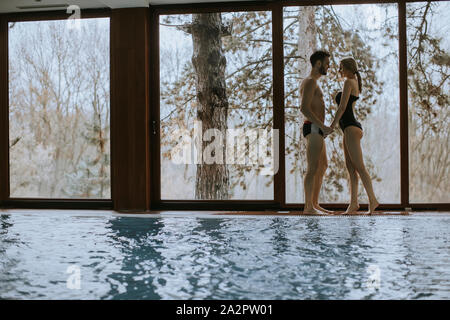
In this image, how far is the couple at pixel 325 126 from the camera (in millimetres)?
6625

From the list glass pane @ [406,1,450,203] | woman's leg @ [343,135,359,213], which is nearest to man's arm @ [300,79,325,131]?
woman's leg @ [343,135,359,213]

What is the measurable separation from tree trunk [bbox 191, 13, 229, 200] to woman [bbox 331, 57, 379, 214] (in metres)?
1.83

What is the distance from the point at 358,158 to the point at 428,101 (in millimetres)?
1576

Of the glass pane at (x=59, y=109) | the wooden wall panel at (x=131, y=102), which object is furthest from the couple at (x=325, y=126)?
the glass pane at (x=59, y=109)

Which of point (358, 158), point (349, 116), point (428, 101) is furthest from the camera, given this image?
point (428, 101)

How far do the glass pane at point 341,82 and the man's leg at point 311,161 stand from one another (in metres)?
0.80

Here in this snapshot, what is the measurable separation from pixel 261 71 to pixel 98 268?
4.75 m

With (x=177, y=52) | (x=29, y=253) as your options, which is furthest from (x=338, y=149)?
(x=29, y=253)

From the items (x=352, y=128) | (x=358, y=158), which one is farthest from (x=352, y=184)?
(x=352, y=128)

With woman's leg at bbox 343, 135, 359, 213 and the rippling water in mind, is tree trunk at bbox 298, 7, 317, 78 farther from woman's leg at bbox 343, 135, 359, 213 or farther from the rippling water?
the rippling water

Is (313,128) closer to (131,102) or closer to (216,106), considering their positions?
(216,106)

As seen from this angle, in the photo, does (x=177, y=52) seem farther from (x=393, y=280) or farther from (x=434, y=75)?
(x=393, y=280)

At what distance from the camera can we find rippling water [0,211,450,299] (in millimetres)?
2953

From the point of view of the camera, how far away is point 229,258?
3.82 meters
